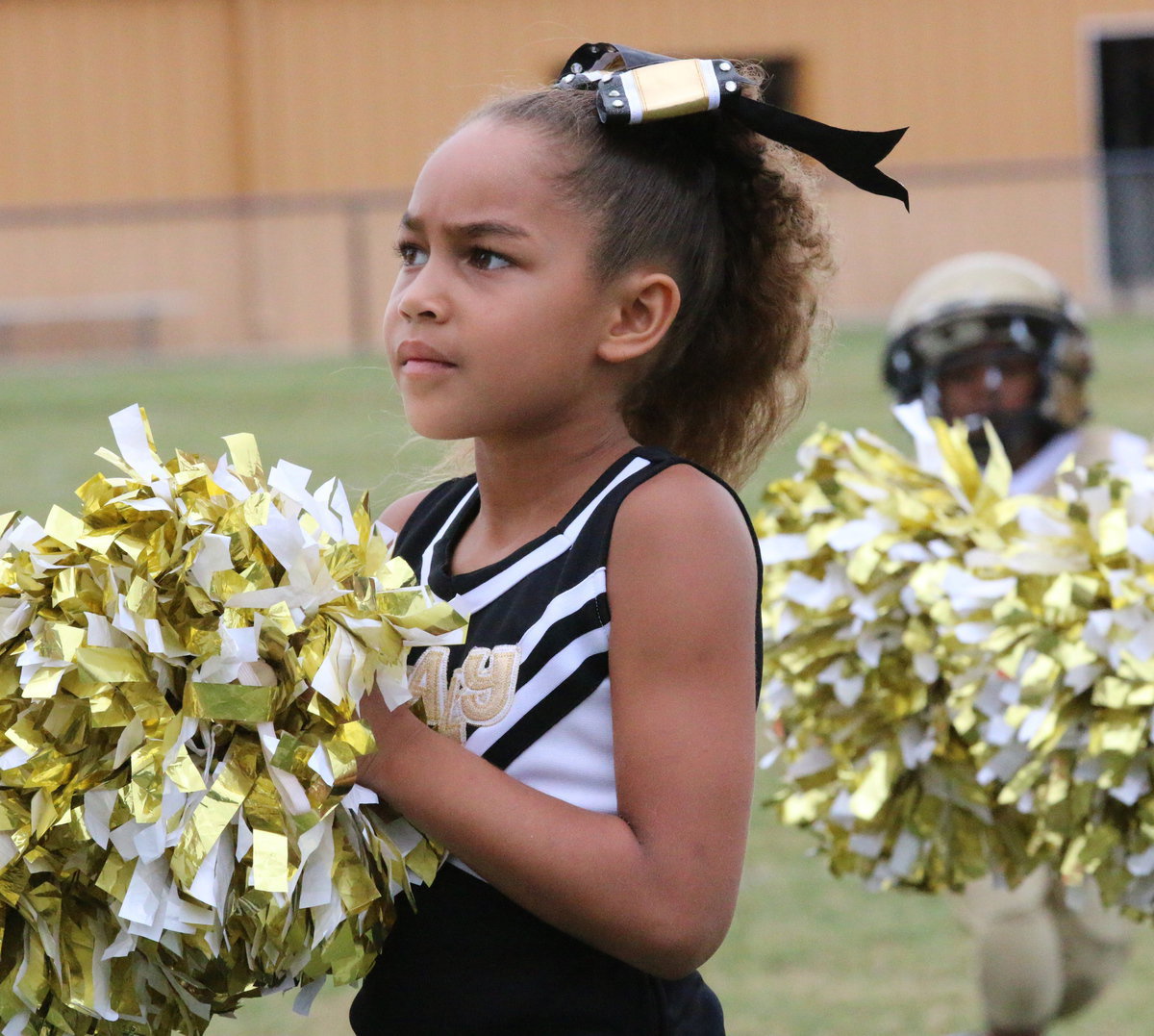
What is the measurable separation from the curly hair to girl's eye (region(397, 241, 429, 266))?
16 centimetres

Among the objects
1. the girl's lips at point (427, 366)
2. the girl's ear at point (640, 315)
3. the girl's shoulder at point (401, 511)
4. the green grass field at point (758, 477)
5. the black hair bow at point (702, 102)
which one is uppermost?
the black hair bow at point (702, 102)

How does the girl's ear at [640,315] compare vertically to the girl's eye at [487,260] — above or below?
below

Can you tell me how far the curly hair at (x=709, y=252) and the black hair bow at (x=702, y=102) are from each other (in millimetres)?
34

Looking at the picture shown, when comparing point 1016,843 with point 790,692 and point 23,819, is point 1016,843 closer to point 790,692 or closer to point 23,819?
point 790,692

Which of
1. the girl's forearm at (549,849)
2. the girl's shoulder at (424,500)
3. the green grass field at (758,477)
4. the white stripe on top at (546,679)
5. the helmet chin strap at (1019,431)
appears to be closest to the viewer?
the girl's forearm at (549,849)

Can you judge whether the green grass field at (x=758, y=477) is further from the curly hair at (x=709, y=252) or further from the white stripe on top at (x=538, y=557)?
the white stripe on top at (x=538, y=557)

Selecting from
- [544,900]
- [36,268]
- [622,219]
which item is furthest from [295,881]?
[36,268]

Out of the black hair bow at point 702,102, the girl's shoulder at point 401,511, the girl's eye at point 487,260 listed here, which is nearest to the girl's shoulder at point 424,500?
the girl's shoulder at point 401,511

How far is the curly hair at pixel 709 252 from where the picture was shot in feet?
5.94

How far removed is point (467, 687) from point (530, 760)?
0.32ft

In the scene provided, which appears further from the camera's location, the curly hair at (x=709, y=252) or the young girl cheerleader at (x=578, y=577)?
the curly hair at (x=709, y=252)

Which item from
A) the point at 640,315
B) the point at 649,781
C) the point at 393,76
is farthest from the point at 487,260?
the point at 393,76

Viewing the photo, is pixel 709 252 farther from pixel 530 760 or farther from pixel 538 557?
pixel 530 760

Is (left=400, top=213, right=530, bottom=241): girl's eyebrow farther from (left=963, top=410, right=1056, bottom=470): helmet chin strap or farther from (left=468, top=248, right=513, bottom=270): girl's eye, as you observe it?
(left=963, top=410, right=1056, bottom=470): helmet chin strap
